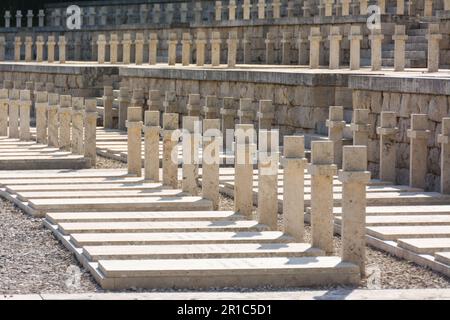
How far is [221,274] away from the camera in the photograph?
8.88m

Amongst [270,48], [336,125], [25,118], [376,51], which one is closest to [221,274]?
[336,125]

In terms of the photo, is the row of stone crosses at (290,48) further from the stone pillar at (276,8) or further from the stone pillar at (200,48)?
the stone pillar at (276,8)

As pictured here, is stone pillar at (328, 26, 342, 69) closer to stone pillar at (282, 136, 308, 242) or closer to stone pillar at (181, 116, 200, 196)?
stone pillar at (181, 116, 200, 196)

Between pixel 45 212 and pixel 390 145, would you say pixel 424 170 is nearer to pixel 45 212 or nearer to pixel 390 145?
pixel 390 145

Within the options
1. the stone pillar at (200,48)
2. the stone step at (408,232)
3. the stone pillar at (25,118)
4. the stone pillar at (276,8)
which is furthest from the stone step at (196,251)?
the stone pillar at (276,8)

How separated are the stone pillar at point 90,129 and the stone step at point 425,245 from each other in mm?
6153

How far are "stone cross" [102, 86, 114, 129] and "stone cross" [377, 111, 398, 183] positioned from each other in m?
8.83

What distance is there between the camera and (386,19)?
72.4 feet

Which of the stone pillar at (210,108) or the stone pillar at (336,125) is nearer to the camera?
the stone pillar at (336,125)

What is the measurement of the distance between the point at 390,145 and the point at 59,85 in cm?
1291

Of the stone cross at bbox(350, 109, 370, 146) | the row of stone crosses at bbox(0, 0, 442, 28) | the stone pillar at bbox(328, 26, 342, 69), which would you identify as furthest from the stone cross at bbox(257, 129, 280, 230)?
the row of stone crosses at bbox(0, 0, 442, 28)

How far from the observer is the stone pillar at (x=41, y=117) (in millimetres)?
17781

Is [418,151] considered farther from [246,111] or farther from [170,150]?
[246,111]
